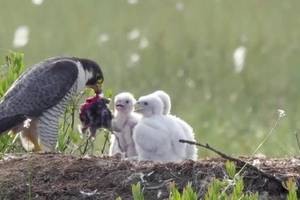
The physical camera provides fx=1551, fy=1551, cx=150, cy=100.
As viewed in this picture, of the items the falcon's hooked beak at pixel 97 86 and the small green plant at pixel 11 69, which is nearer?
the small green plant at pixel 11 69

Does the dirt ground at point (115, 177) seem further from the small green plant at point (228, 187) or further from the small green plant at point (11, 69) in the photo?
the small green plant at point (11, 69)

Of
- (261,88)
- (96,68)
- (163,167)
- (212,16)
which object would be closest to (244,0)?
(212,16)

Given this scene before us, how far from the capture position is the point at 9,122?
411 inches

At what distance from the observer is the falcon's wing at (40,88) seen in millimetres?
10461

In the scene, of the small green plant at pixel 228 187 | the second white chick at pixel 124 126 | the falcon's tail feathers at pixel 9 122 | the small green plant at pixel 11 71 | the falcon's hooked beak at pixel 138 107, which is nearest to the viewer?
the small green plant at pixel 228 187

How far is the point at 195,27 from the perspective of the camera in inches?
765

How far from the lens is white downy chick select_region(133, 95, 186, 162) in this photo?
9.38 metres

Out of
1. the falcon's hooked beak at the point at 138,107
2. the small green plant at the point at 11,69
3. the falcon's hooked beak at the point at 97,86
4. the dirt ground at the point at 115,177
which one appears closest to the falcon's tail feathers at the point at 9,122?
the small green plant at the point at 11,69

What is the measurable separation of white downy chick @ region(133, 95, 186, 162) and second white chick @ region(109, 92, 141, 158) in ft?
0.87

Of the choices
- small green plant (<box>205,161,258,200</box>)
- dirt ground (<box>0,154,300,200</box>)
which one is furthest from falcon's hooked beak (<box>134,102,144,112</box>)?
small green plant (<box>205,161,258,200</box>)

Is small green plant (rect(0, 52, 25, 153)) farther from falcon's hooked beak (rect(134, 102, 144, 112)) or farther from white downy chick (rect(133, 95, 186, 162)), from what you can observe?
white downy chick (rect(133, 95, 186, 162))

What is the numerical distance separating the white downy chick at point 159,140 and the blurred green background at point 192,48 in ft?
19.7

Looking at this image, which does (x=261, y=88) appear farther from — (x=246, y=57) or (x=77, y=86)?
(x=77, y=86)

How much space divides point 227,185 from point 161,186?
786mm
